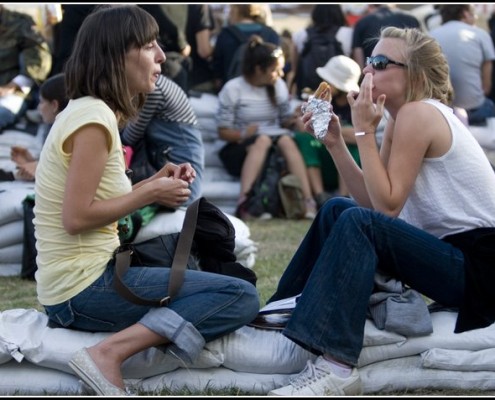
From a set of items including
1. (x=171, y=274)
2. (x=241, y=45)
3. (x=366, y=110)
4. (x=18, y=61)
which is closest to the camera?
(x=171, y=274)

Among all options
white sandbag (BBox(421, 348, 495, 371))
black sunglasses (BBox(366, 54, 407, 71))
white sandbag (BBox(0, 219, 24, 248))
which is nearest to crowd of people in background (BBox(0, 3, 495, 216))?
white sandbag (BBox(0, 219, 24, 248))

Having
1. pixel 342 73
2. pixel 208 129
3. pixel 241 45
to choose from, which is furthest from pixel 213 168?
pixel 342 73

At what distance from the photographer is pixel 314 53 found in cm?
805

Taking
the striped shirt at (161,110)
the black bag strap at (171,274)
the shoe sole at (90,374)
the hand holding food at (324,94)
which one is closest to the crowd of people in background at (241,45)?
the striped shirt at (161,110)

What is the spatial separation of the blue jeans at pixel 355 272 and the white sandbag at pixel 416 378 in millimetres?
191

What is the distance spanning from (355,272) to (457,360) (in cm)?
50

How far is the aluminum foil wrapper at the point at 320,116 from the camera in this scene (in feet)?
11.2

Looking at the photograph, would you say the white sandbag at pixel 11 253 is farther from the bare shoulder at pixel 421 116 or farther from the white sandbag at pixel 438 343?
the bare shoulder at pixel 421 116

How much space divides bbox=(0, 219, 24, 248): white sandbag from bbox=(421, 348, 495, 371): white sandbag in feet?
8.86

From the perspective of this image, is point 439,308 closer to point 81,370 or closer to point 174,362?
point 174,362

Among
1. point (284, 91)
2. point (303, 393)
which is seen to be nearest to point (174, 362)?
point (303, 393)

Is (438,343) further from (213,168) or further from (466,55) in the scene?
(466,55)

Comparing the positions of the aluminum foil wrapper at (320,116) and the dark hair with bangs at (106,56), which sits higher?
the dark hair with bangs at (106,56)

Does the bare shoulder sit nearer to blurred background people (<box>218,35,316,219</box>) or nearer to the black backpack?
blurred background people (<box>218,35,316,219</box>)
